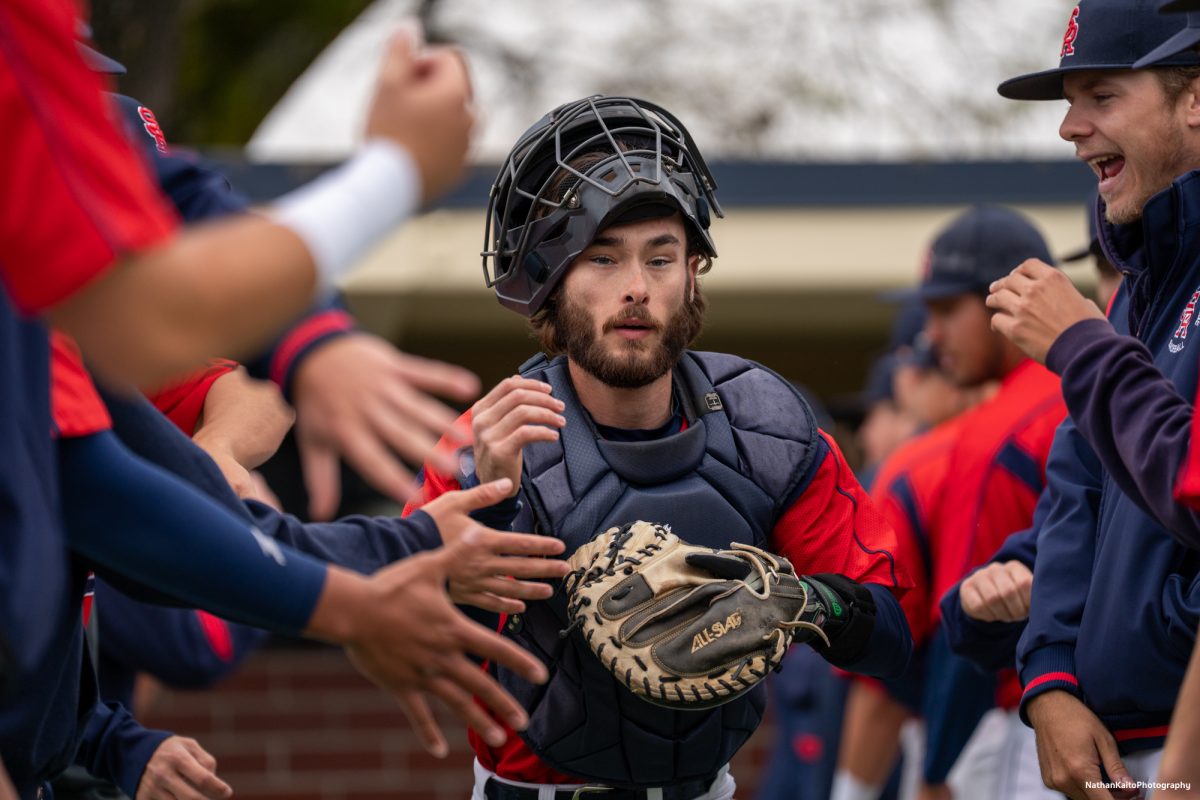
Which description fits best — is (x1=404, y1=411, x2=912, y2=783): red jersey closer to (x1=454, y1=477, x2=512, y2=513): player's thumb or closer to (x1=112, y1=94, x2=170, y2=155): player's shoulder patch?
(x1=454, y1=477, x2=512, y2=513): player's thumb

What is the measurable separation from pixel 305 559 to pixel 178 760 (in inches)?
57.9

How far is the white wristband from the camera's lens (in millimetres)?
1925

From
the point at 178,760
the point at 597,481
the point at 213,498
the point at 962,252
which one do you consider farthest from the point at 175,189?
the point at 962,252

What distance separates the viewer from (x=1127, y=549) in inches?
122

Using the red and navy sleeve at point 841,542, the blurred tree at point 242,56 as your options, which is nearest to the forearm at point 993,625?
the red and navy sleeve at point 841,542

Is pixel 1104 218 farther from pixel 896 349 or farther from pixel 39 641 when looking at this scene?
pixel 896 349

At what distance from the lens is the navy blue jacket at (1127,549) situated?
2.95 meters

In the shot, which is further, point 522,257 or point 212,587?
point 522,257

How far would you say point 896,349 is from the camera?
25.8 ft

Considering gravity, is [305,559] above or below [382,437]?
below

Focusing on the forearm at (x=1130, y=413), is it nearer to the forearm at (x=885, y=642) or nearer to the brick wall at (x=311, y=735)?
the forearm at (x=885, y=642)

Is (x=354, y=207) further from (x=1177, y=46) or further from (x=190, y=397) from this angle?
(x=1177, y=46)

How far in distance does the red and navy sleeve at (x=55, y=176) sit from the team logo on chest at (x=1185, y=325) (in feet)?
6.94

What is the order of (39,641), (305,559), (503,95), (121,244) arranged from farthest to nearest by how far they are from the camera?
1. (503,95)
2. (305,559)
3. (39,641)
4. (121,244)
